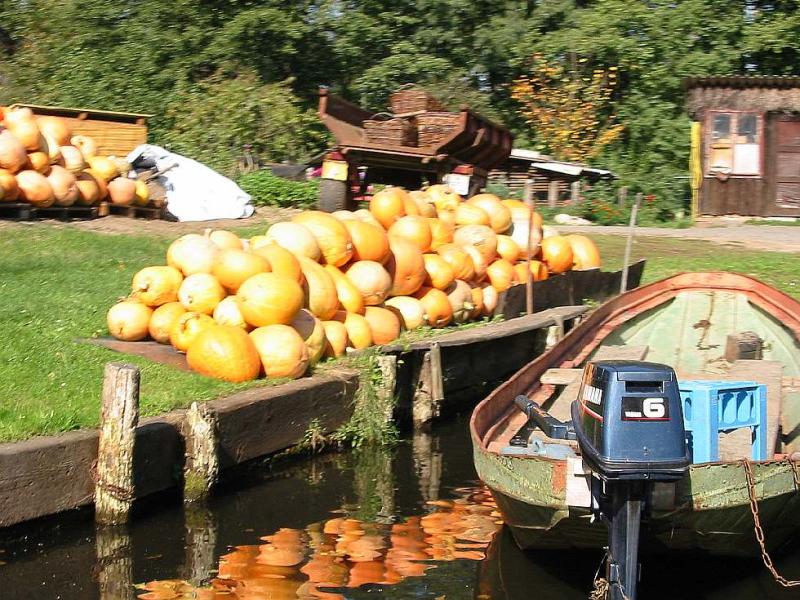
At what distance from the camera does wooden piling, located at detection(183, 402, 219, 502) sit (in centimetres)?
777

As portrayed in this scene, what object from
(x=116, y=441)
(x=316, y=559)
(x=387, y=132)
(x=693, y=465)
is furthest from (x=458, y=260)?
(x=693, y=465)

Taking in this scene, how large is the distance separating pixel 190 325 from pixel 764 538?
16.0 ft

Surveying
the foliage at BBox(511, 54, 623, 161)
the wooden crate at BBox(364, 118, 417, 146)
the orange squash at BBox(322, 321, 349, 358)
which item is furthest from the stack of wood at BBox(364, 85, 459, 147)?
the foliage at BBox(511, 54, 623, 161)

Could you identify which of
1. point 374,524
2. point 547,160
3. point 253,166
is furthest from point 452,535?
point 547,160

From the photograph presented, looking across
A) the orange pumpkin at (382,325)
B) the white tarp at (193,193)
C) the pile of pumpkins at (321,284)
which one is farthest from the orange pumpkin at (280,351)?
the white tarp at (193,193)

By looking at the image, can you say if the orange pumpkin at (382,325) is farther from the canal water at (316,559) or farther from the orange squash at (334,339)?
the canal water at (316,559)

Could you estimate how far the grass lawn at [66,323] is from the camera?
7703mm

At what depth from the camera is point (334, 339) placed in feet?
33.0

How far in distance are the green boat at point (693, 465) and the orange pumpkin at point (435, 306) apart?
1.89m

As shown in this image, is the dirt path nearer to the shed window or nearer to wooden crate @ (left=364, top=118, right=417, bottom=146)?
the shed window

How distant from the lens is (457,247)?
12289mm

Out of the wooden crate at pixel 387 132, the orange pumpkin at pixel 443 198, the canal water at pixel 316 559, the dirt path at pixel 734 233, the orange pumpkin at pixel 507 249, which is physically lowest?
the dirt path at pixel 734 233

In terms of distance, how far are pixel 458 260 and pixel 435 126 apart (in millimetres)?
4680

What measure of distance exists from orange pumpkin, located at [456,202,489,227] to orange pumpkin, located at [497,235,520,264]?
11.3 inches
